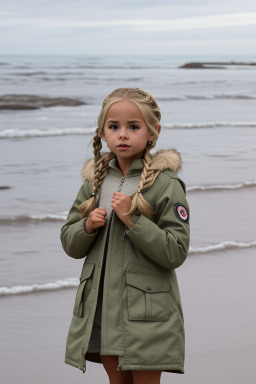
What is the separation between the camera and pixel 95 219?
2.79m

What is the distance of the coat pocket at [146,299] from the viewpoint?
2.79 metres

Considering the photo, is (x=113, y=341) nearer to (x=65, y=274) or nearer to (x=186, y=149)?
(x=65, y=274)

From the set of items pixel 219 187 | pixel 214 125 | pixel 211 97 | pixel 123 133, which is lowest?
pixel 211 97

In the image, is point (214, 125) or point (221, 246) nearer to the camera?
point (221, 246)

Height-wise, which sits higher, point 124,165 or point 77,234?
point 124,165

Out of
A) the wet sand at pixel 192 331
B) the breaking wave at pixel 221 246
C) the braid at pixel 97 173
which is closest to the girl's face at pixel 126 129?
the braid at pixel 97 173

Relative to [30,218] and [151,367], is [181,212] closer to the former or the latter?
[151,367]

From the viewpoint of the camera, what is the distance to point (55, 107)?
26875 millimetres

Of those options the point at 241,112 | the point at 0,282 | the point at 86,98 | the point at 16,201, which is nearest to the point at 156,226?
the point at 0,282

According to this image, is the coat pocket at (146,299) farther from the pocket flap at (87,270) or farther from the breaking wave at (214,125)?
the breaking wave at (214,125)

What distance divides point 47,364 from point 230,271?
2160 mm

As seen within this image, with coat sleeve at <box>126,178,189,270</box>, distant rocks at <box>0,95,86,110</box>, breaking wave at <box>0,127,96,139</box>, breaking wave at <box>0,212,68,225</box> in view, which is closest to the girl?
coat sleeve at <box>126,178,189,270</box>

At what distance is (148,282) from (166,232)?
0.19 metres

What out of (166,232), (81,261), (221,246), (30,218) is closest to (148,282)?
(166,232)
